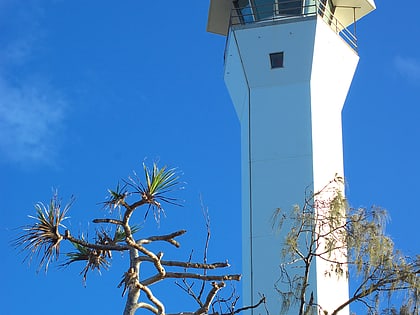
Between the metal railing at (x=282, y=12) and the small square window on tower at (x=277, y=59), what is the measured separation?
41.2 inches

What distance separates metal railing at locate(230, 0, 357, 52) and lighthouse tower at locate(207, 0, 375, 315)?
3 centimetres

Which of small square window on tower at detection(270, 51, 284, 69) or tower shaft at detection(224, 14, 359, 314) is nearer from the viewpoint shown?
tower shaft at detection(224, 14, 359, 314)

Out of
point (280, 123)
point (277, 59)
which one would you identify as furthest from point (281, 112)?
point (277, 59)

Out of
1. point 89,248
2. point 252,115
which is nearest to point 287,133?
point 252,115

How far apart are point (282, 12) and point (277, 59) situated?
1.74m

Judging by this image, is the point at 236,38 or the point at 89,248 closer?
the point at 89,248

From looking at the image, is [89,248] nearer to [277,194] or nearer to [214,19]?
[277,194]

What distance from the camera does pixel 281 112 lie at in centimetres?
2955

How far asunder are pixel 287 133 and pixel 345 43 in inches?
159

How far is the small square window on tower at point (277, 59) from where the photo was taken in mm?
29438

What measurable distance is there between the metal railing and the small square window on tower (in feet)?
3.43

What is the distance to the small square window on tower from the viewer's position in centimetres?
2944

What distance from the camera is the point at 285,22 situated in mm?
29391

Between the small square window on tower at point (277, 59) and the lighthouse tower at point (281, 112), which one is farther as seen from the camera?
the small square window on tower at point (277, 59)
